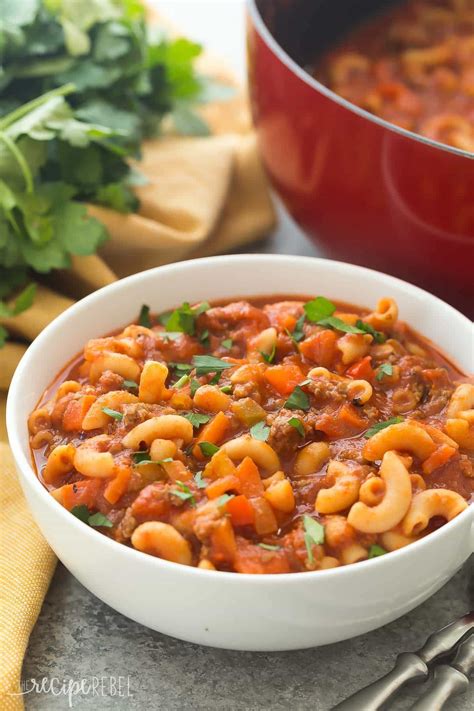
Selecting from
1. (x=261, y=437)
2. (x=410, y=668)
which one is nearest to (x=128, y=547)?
(x=261, y=437)

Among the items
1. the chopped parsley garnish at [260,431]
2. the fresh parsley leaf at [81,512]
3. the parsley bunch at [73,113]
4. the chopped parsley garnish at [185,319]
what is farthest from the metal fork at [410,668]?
the parsley bunch at [73,113]

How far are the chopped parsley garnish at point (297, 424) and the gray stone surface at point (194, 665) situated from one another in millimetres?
563

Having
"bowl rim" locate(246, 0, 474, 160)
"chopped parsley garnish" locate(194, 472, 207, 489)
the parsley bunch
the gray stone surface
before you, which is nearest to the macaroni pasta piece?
"chopped parsley garnish" locate(194, 472, 207, 489)

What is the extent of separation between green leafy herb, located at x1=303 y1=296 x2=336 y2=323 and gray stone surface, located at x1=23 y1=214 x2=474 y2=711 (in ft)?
2.83

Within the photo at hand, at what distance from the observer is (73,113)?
349cm

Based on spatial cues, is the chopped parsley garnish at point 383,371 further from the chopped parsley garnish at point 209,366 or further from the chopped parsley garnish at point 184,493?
the chopped parsley garnish at point 184,493

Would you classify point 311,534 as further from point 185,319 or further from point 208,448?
point 185,319

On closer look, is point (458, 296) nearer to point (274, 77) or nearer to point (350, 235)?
point (350, 235)

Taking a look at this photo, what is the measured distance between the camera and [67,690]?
2.43m

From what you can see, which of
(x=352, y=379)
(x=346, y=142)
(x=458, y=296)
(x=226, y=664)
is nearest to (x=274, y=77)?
(x=346, y=142)

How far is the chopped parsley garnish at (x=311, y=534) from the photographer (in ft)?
7.34

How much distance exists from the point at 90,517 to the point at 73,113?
5.53ft

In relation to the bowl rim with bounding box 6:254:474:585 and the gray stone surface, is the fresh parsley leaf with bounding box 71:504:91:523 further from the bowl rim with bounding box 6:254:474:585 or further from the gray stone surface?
the gray stone surface

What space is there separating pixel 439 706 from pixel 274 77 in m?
2.14
